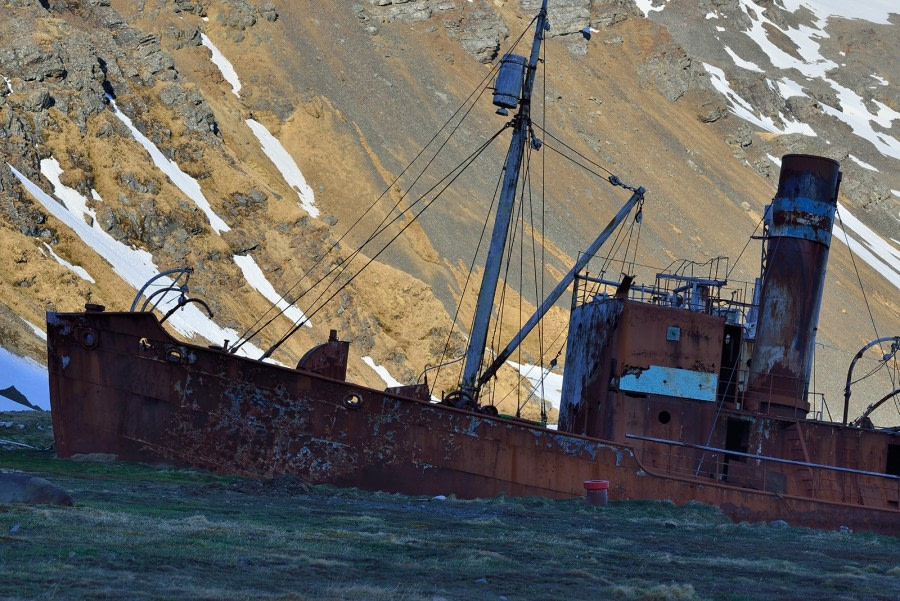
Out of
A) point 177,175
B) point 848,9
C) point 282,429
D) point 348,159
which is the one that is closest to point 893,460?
point 282,429

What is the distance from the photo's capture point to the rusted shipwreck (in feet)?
67.7

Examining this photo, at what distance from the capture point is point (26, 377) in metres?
41.8

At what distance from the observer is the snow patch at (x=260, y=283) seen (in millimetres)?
64875

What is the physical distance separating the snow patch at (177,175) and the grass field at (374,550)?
48.8 meters

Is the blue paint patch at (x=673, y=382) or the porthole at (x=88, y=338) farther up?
the blue paint patch at (x=673, y=382)

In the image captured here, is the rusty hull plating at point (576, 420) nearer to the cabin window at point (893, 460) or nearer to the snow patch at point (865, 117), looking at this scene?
the cabin window at point (893, 460)

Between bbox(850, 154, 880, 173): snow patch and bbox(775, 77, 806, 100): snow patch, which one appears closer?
bbox(850, 154, 880, 173): snow patch

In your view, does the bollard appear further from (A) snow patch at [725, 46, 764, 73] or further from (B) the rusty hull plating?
(A) snow patch at [725, 46, 764, 73]

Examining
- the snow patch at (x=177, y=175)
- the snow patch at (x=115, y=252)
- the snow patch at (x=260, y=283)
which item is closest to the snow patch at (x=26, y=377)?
the snow patch at (x=115, y=252)

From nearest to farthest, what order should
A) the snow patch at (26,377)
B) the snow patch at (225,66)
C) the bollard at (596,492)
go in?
the bollard at (596,492)
the snow patch at (26,377)
the snow patch at (225,66)

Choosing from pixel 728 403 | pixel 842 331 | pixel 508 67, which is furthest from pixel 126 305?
pixel 842 331

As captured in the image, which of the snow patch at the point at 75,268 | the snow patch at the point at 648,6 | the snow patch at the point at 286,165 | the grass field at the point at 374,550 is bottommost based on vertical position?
the grass field at the point at 374,550

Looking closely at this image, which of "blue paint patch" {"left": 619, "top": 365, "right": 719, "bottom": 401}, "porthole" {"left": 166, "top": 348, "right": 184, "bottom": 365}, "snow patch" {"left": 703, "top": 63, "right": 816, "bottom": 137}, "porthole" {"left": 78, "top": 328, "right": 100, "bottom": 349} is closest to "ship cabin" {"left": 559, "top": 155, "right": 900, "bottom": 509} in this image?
"blue paint patch" {"left": 619, "top": 365, "right": 719, "bottom": 401}

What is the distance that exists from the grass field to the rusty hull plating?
139 cm
